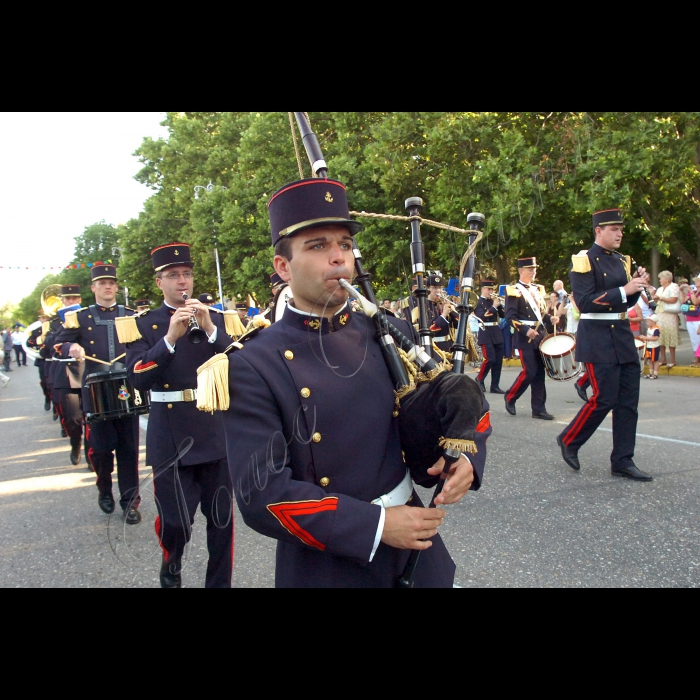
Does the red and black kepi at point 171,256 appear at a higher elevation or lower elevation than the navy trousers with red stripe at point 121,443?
higher

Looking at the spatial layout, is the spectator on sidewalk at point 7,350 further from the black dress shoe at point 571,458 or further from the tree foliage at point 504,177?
the black dress shoe at point 571,458

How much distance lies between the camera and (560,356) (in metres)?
8.38

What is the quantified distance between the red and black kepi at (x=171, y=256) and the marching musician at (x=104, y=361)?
1807 millimetres

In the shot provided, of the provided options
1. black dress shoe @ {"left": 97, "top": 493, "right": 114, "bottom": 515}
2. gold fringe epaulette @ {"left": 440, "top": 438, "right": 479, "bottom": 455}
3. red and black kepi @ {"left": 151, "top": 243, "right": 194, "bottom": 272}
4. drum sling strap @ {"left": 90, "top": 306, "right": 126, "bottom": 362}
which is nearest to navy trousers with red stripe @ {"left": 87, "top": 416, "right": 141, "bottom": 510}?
black dress shoe @ {"left": 97, "top": 493, "right": 114, "bottom": 515}

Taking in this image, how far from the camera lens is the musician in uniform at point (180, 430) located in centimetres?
351

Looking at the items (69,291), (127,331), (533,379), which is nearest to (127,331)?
(127,331)

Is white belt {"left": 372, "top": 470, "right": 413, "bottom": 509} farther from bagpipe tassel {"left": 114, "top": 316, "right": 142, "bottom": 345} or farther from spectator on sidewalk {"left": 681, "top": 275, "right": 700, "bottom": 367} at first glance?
spectator on sidewalk {"left": 681, "top": 275, "right": 700, "bottom": 367}

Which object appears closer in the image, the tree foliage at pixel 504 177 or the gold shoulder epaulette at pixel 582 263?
the gold shoulder epaulette at pixel 582 263

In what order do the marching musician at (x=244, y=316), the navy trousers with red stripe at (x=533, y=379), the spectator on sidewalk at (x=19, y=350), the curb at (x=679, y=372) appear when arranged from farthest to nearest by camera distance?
1. the spectator on sidewalk at (x=19, y=350)
2. the curb at (x=679, y=372)
3. the navy trousers with red stripe at (x=533, y=379)
4. the marching musician at (x=244, y=316)

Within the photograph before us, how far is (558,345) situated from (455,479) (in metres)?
7.17

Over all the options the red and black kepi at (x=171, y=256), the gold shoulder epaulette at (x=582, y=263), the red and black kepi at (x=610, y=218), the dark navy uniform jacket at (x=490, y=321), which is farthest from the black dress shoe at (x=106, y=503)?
the dark navy uniform jacket at (x=490, y=321)

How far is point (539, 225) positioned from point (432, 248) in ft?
14.6

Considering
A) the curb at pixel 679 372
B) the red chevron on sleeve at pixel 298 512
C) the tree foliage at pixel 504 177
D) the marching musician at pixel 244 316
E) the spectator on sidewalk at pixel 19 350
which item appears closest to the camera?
the red chevron on sleeve at pixel 298 512
